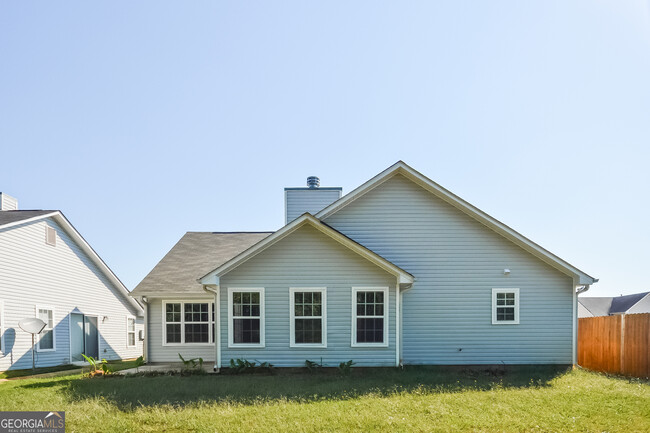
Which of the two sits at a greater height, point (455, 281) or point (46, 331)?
point (455, 281)

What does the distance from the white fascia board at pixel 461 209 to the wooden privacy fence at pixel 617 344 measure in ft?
5.67

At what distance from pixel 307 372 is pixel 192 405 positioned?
4.54 metres

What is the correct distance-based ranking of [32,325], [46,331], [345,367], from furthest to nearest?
[46,331]
[32,325]
[345,367]

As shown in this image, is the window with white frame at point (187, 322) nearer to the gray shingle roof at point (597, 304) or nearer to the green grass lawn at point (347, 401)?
the green grass lawn at point (347, 401)

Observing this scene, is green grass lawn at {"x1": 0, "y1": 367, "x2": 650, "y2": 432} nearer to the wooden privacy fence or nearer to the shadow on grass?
the shadow on grass

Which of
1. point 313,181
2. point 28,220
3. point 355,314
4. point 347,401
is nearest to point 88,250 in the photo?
point 28,220

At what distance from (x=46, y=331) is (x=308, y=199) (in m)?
10.7

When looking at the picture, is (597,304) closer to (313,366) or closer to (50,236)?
(313,366)

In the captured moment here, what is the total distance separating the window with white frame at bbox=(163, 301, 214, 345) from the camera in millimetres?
17234

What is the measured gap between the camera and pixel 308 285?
14055 mm

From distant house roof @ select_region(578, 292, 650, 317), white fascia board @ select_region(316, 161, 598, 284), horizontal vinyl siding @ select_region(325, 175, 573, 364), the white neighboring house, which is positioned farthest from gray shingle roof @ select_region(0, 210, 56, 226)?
distant house roof @ select_region(578, 292, 650, 317)

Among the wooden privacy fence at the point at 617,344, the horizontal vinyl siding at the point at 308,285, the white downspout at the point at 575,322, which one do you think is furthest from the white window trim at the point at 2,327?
the wooden privacy fence at the point at 617,344

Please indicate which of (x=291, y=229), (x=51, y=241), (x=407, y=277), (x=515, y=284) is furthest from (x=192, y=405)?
(x=51, y=241)

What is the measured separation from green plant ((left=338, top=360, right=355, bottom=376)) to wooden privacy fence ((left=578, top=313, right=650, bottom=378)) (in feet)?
26.9
